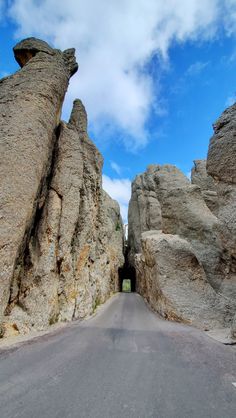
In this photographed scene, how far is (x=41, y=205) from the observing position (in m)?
10.6

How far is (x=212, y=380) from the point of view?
12.5 feet

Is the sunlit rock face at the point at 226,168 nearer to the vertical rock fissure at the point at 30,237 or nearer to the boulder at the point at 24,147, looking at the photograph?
the boulder at the point at 24,147

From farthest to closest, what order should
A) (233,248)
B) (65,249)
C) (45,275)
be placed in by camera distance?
1. (65,249)
2. (45,275)
3. (233,248)

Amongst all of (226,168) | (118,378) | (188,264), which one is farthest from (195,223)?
(118,378)

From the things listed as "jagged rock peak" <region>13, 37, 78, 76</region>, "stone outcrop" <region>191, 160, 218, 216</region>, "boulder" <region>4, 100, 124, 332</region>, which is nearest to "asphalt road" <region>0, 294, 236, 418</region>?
"boulder" <region>4, 100, 124, 332</region>

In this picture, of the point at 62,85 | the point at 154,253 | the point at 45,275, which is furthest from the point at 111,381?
the point at 62,85

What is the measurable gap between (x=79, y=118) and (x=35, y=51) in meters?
4.47

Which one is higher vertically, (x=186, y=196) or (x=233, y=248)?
(x=186, y=196)

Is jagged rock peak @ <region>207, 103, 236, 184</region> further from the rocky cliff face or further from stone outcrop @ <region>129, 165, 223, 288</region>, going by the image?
Result: the rocky cliff face

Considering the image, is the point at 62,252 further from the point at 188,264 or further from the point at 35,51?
the point at 35,51

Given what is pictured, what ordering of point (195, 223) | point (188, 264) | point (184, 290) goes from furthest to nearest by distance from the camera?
point (195, 223), point (188, 264), point (184, 290)

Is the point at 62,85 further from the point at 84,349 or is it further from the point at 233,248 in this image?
the point at 84,349

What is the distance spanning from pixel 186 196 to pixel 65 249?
30.2 feet

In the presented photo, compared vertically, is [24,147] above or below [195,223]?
above
